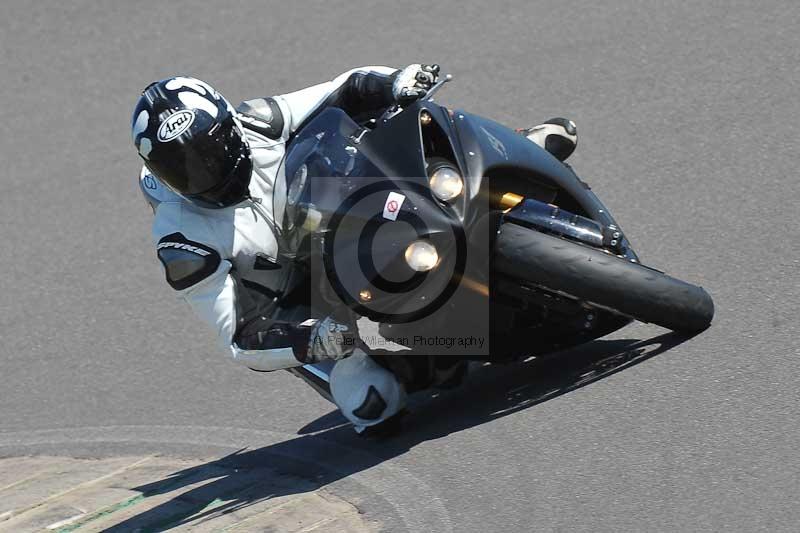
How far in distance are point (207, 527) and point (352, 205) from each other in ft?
4.38

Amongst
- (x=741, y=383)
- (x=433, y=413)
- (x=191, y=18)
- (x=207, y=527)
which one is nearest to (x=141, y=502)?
(x=207, y=527)

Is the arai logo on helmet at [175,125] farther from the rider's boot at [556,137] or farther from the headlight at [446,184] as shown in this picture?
the rider's boot at [556,137]

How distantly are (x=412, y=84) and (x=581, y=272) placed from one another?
1.25m

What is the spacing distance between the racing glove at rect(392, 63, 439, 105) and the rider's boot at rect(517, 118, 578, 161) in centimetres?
62

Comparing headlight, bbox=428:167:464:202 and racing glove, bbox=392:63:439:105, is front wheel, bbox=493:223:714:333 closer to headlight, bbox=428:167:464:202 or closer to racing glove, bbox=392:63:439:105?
headlight, bbox=428:167:464:202

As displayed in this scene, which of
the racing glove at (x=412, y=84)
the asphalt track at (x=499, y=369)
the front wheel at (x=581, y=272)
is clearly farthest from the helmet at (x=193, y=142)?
the asphalt track at (x=499, y=369)

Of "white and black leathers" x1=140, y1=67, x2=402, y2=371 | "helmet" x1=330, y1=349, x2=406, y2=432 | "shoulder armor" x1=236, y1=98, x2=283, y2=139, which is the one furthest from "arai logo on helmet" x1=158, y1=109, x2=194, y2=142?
"helmet" x1=330, y1=349, x2=406, y2=432

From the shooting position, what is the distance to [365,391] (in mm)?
5496

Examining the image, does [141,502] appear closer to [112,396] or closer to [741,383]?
[112,396]

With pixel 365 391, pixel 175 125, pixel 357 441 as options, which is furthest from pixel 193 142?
pixel 357 441

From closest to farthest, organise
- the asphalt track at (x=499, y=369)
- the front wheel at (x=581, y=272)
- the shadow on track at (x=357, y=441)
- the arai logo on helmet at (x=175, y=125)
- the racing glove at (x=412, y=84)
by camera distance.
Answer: the asphalt track at (x=499, y=369), the front wheel at (x=581, y=272), the arai logo on helmet at (x=175, y=125), the shadow on track at (x=357, y=441), the racing glove at (x=412, y=84)

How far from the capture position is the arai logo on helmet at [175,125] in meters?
5.08

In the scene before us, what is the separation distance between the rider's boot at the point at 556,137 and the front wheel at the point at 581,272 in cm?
115

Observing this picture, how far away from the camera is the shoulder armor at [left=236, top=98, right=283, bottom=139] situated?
5629mm
